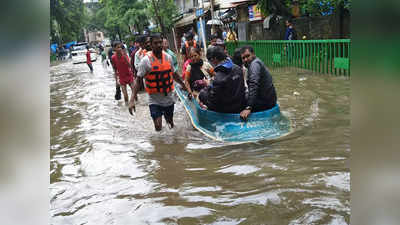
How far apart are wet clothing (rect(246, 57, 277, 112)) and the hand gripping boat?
17cm

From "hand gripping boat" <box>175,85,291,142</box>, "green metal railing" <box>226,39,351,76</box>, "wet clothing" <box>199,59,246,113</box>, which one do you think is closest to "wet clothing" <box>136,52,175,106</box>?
"hand gripping boat" <box>175,85,291,142</box>

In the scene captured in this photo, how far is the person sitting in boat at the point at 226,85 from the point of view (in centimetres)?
518

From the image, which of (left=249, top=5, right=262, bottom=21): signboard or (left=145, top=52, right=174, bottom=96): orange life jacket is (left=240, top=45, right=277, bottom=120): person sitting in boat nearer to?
(left=145, top=52, right=174, bottom=96): orange life jacket

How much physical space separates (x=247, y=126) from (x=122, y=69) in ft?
17.3

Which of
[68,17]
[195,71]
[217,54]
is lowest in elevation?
[195,71]

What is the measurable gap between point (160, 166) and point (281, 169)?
5.53 ft

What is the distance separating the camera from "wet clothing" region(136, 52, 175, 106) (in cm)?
547

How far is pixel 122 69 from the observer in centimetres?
942

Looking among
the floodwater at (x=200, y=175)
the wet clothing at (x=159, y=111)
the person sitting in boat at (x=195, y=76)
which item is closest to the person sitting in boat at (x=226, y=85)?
the floodwater at (x=200, y=175)

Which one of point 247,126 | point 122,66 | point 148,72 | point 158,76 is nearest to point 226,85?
point 247,126

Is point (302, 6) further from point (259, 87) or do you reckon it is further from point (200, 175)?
point (200, 175)

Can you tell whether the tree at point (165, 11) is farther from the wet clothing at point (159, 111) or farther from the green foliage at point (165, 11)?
the wet clothing at point (159, 111)
